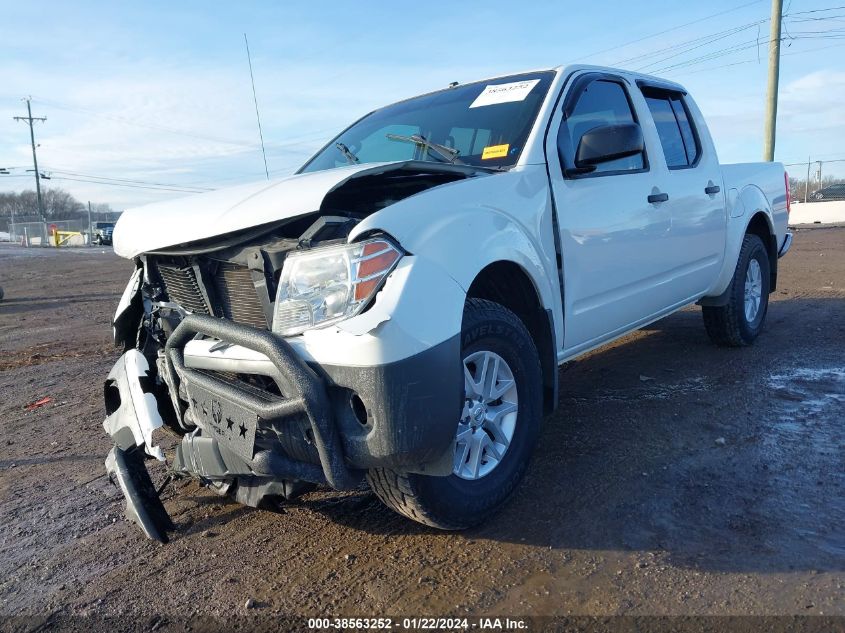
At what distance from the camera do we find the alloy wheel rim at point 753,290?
228 inches

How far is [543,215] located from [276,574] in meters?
1.96

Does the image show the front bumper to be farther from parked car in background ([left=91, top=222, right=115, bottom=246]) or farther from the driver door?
parked car in background ([left=91, top=222, right=115, bottom=246])

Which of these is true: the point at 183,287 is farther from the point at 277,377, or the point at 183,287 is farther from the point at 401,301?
the point at 401,301

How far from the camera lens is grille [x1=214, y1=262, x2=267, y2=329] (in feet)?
8.75

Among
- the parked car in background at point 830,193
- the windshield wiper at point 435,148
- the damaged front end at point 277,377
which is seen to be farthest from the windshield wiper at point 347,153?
the parked car in background at point 830,193

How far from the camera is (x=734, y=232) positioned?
17.4ft

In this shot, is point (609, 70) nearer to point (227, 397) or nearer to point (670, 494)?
point (670, 494)

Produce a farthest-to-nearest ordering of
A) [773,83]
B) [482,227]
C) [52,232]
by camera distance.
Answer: [52,232], [773,83], [482,227]

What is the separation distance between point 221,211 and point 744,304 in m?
4.56

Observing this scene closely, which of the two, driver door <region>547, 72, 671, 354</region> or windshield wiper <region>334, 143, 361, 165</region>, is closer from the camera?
driver door <region>547, 72, 671, 354</region>

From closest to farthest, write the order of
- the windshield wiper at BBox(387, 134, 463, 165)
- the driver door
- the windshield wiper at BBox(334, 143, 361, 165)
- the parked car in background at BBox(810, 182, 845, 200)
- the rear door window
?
1. the driver door
2. the windshield wiper at BBox(387, 134, 463, 165)
3. the windshield wiper at BBox(334, 143, 361, 165)
4. the rear door window
5. the parked car in background at BBox(810, 182, 845, 200)

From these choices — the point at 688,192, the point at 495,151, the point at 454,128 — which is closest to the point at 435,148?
the point at 454,128

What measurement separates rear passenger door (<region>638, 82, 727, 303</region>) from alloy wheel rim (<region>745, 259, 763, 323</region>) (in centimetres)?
82

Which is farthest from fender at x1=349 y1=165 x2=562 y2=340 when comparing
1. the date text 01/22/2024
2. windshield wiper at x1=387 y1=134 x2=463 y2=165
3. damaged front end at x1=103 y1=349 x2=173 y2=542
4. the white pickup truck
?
damaged front end at x1=103 y1=349 x2=173 y2=542
